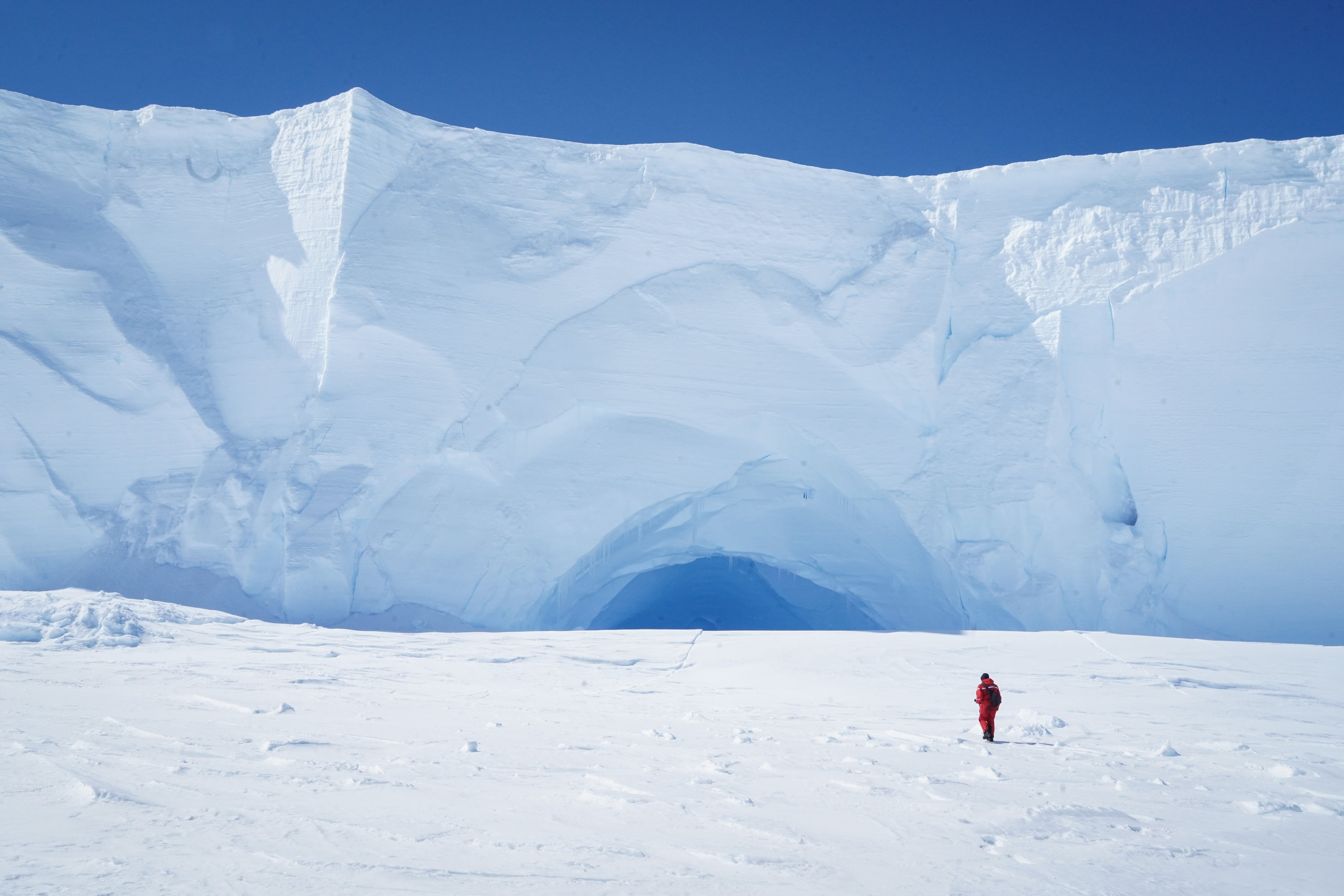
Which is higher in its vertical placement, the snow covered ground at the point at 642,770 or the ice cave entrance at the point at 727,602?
the ice cave entrance at the point at 727,602

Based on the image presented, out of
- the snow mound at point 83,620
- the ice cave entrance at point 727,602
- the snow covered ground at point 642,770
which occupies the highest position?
the ice cave entrance at point 727,602

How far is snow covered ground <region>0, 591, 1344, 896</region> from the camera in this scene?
248cm

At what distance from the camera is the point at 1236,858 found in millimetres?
2811

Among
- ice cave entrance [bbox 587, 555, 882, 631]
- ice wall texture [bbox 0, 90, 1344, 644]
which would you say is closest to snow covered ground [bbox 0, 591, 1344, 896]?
ice wall texture [bbox 0, 90, 1344, 644]

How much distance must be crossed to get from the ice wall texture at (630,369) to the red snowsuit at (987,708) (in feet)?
18.3

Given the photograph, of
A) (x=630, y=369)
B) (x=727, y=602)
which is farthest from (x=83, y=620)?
(x=727, y=602)

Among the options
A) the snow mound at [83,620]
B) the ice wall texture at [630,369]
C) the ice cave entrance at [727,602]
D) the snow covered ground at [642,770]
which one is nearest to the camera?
the snow covered ground at [642,770]

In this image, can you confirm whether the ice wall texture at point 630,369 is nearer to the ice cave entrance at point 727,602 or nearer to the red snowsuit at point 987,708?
the ice cave entrance at point 727,602

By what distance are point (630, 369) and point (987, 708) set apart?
6458 mm

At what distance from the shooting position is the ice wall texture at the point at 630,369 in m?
9.35

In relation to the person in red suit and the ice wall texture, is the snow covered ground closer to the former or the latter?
the person in red suit

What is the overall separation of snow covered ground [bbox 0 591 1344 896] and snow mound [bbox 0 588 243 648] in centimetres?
3

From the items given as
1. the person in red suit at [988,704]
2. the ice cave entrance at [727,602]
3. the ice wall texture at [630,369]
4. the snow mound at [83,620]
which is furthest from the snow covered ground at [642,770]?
the ice cave entrance at [727,602]

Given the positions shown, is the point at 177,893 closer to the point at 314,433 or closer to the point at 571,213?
the point at 314,433
